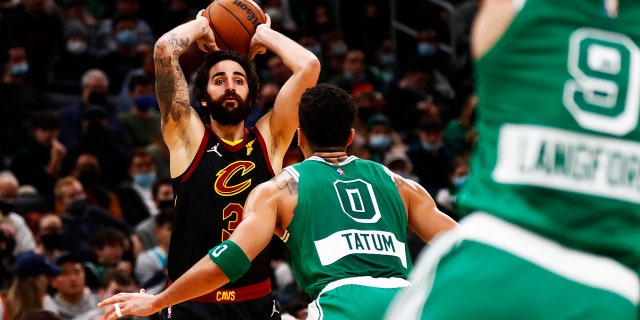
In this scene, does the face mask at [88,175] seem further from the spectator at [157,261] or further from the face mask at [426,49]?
the face mask at [426,49]

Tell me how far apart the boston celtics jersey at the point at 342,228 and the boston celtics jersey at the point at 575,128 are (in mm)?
1780

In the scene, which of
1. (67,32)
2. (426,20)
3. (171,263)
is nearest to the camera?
(171,263)

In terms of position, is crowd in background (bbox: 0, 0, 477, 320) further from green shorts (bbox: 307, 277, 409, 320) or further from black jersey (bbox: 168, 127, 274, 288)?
green shorts (bbox: 307, 277, 409, 320)

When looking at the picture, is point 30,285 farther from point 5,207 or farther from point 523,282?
point 523,282

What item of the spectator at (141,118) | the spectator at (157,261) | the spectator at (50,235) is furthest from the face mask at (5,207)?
the spectator at (141,118)

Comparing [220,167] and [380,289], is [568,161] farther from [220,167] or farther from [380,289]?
[220,167]

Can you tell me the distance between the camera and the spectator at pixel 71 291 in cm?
940

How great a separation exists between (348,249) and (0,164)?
8.32 m

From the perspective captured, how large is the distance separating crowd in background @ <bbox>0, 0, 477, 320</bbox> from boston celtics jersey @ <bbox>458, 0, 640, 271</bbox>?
5.30 m

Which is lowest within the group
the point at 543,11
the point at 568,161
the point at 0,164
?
the point at 0,164

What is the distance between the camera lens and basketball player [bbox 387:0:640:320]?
8.96ft

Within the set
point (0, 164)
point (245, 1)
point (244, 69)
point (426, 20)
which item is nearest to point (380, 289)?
point (244, 69)

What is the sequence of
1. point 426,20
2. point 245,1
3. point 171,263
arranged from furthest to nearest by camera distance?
point 426,20 → point 245,1 → point 171,263

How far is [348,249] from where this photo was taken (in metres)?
4.55
